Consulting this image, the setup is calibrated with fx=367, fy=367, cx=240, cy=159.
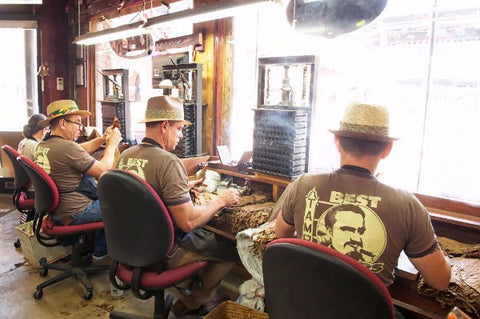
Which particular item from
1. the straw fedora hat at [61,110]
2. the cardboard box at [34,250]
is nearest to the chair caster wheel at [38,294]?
the cardboard box at [34,250]

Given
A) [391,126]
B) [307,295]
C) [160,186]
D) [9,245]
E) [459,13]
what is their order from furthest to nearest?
[9,245] < [459,13] < [160,186] < [391,126] < [307,295]

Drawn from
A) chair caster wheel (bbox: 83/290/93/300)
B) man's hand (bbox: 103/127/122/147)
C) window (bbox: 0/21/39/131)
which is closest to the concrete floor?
chair caster wheel (bbox: 83/290/93/300)

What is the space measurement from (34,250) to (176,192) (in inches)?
87.4

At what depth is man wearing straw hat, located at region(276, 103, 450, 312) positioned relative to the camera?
4.75 feet

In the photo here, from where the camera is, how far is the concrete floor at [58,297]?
293 cm

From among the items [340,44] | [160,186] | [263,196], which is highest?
[340,44]

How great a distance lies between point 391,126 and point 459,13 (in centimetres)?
135

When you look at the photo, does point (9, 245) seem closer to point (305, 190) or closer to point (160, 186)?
point (160, 186)

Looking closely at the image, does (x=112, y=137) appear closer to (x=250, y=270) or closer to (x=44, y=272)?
(x=44, y=272)

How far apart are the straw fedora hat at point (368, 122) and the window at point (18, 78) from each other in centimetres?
652

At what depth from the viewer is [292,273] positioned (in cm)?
124

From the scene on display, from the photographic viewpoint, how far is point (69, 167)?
3.02 metres

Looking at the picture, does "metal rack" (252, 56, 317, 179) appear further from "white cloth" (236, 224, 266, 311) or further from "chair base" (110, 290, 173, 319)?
"chair base" (110, 290, 173, 319)

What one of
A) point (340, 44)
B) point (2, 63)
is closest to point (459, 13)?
point (340, 44)
